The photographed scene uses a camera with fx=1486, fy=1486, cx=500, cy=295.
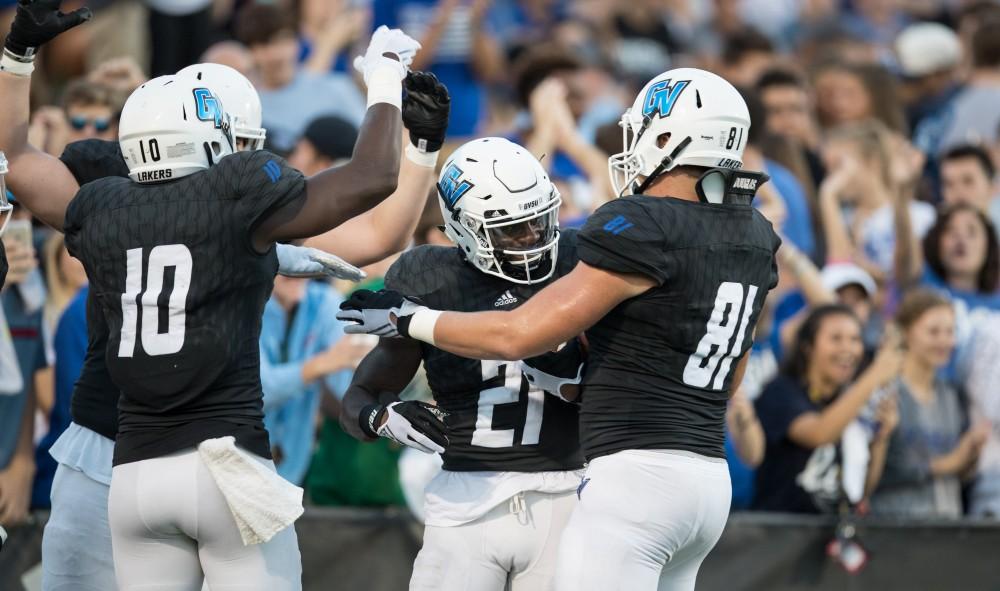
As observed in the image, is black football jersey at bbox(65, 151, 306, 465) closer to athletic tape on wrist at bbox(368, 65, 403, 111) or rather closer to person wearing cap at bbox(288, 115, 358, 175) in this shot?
athletic tape on wrist at bbox(368, 65, 403, 111)

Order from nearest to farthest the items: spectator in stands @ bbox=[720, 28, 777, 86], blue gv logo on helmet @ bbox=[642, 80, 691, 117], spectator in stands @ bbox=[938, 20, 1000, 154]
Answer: blue gv logo on helmet @ bbox=[642, 80, 691, 117], spectator in stands @ bbox=[938, 20, 1000, 154], spectator in stands @ bbox=[720, 28, 777, 86]

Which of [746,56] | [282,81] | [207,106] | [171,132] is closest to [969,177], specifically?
[746,56]

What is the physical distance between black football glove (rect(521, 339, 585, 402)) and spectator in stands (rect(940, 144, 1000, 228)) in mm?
5013

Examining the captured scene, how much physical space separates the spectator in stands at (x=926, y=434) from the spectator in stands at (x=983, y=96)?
2862 mm

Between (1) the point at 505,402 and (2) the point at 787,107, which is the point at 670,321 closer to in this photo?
(1) the point at 505,402

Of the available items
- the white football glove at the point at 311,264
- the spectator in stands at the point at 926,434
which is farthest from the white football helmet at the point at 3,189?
the spectator in stands at the point at 926,434

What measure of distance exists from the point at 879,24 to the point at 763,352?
24.7 ft

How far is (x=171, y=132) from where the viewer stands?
4180 millimetres

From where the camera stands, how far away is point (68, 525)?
4.59 m

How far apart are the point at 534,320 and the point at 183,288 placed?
97 cm

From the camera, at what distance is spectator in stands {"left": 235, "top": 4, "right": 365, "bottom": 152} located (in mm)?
8852

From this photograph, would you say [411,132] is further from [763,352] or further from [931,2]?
[931,2]

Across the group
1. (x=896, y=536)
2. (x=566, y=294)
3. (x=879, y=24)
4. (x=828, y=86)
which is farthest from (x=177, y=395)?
(x=879, y=24)

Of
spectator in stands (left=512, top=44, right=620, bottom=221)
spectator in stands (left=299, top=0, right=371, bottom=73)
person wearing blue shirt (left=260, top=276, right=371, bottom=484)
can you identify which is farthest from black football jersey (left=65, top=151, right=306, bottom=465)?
spectator in stands (left=299, top=0, right=371, bottom=73)
